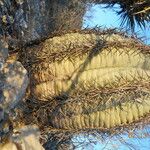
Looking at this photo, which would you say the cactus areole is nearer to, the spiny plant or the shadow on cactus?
the shadow on cactus

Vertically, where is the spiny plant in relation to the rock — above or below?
above

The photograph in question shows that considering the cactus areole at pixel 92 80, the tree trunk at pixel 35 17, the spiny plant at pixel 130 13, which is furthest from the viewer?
the spiny plant at pixel 130 13

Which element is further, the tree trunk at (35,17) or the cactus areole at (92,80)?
the tree trunk at (35,17)

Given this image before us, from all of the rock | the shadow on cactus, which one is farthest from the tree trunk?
the rock

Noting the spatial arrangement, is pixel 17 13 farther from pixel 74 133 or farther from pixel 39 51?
pixel 74 133

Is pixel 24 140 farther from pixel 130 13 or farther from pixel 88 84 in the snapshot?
pixel 130 13

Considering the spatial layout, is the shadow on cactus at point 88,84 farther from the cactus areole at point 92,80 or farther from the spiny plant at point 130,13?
the spiny plant at point 130,13

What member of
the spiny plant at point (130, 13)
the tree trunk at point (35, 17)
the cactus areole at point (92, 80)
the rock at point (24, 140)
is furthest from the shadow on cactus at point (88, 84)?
the spiny plant at point (130, 13)
